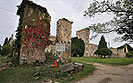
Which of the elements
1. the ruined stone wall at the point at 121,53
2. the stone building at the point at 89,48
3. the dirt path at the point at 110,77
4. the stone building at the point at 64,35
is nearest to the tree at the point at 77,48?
the stone building at the point at 89,48

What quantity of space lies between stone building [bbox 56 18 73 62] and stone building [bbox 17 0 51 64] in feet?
3.71

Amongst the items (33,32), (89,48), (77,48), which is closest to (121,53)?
(89,48)

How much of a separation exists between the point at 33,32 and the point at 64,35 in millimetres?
3005

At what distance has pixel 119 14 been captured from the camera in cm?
664

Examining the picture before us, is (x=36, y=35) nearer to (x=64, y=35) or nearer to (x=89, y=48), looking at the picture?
(x=64, y=35)

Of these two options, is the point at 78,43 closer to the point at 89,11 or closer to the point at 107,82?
the point at 89,11

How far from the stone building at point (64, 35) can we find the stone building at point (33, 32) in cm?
113

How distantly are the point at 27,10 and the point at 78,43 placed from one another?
17.3m

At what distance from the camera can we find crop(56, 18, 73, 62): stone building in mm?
8617

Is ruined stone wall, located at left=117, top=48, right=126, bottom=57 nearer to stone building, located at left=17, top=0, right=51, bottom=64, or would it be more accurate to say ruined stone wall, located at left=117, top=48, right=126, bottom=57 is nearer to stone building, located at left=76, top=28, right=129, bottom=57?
stone building, located at left=76, top=28, right=129, bottom=57

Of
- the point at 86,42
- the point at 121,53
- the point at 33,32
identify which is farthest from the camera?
the point at 121,53

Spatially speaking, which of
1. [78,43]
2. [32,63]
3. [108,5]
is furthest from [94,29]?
[78,43]

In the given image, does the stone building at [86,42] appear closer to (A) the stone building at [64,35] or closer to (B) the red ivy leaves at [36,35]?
(A) the stone building at [64,35]

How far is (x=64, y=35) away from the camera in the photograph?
896 cm
